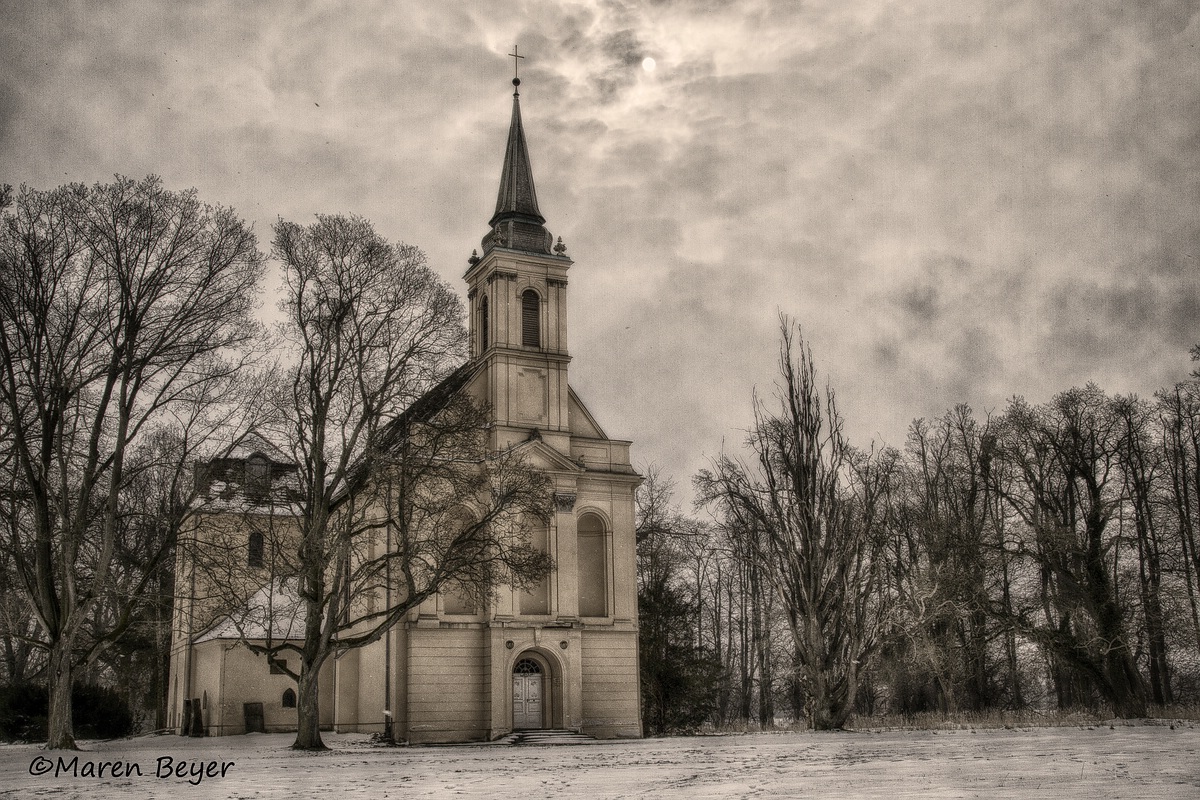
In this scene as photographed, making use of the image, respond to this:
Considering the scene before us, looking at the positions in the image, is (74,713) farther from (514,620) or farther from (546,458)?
(546,458)

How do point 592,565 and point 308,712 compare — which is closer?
point 308,712

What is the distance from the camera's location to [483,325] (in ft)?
141

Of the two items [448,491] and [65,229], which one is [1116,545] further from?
[65,229]

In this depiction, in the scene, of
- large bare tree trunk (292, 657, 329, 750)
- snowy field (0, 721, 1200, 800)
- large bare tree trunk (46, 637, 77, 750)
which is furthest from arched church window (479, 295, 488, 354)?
large bare tree trunk (46, 637, 77, 750)

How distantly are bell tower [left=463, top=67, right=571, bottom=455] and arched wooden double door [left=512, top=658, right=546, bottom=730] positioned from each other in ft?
25.6

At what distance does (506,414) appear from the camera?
4000 cm

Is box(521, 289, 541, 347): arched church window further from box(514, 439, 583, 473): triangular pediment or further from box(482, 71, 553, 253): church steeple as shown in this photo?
box(514, 439, 583, 473): triangular pediment

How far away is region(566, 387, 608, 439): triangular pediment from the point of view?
137 ft

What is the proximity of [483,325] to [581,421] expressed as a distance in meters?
5.41

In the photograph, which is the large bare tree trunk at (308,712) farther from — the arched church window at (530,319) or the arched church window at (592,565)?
the arched church window at (530,319)

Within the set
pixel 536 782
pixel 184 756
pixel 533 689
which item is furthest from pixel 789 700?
pixel 536 782

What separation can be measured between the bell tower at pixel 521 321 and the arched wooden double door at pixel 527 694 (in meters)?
7.81

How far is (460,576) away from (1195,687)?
32263 mm

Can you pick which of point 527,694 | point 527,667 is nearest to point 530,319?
point 527,667
